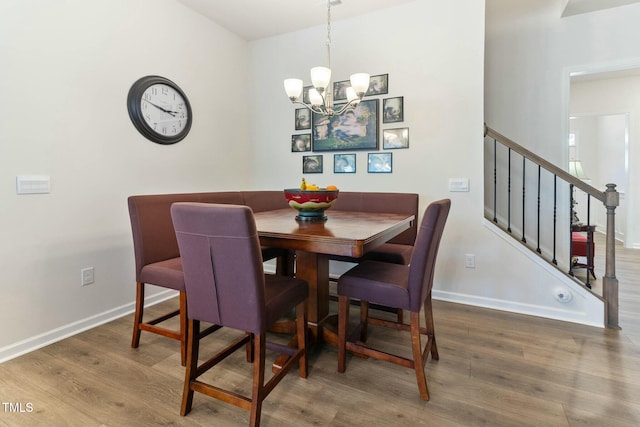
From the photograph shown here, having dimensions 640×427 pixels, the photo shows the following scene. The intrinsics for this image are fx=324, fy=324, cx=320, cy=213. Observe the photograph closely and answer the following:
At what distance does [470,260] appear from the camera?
288cm

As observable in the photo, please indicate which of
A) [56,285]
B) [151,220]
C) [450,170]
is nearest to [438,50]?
[450,170]

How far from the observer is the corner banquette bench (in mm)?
Result: 2004

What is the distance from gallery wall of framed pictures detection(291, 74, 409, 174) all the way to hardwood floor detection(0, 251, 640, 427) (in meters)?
1.71

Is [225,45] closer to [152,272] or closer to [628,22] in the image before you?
[152,272]

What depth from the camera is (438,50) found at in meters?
2.89

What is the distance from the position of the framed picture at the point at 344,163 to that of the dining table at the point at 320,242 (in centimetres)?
132

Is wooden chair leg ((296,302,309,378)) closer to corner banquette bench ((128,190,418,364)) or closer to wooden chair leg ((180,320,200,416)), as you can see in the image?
wooden chair leg ((180,320,200,416))

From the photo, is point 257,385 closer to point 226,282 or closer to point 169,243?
point 226,282

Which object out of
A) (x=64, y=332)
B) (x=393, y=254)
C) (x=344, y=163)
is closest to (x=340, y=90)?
(x=344, y=163)

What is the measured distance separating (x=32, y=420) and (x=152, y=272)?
0.84 m

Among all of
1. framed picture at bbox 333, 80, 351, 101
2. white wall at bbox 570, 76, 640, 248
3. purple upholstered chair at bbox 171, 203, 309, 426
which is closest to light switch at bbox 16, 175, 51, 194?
purple upholstered chair at bbox 171, 203, 309, 426

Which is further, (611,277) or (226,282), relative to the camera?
(611,277)

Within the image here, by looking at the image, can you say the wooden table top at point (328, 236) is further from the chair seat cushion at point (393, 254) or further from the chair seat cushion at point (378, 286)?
the chair seat cushion at point (393, 254)

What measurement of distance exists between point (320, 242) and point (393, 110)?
6.88ft
